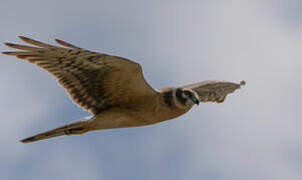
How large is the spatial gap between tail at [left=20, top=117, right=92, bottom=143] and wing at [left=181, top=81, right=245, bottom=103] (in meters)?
2.56

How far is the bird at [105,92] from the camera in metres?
7.64

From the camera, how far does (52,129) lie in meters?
7.97

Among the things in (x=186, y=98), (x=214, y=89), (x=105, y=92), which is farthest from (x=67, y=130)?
(x=214, y=89)

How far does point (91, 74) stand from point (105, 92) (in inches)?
16.6

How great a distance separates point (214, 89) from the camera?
1039 cm

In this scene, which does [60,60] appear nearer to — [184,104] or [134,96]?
[134,96]

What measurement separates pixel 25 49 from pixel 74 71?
85 cm

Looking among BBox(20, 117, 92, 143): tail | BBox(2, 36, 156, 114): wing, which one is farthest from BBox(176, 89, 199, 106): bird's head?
BBox(20, 117, 92, 143): tail

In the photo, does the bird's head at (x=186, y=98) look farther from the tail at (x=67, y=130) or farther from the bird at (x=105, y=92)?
the tail at (x=67, y=130)

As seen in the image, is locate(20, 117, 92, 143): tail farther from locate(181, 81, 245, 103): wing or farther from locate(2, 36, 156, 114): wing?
locate(181, 81, 245, 103): wing

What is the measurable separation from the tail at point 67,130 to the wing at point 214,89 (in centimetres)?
256

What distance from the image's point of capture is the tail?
26.0 ft

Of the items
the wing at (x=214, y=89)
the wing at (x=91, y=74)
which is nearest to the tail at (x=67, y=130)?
the wing at (x=91, y=74)

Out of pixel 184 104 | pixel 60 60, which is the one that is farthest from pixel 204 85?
pixel 60 60
